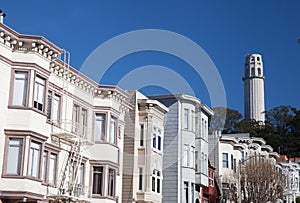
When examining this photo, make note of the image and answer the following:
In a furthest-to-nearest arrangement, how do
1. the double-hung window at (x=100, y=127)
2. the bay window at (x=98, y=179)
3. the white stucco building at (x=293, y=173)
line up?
1. the white stucco building at (x=293, y=173)
2. the double-hung window at (x=100, y=127)
3. the bay window at (x=98, y=179)

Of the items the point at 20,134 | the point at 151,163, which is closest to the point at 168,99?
the point at 151,163

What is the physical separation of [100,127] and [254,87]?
129 metres

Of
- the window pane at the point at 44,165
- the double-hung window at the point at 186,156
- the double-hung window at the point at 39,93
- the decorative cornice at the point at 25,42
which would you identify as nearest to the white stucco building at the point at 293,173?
the double-hung window at the point at 186,156

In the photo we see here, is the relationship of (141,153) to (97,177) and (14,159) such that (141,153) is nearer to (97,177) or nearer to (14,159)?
(97,177)

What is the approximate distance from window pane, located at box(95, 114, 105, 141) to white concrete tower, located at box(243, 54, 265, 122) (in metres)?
114

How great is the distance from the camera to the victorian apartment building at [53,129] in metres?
27.0

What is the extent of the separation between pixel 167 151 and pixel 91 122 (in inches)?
596

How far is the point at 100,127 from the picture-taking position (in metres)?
35.4

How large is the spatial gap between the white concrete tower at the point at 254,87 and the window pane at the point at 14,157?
123337 mm

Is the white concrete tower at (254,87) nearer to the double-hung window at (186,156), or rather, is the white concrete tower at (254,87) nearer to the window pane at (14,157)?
the double-hung window at (186,156)

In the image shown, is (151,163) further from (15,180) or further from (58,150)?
(15,180)

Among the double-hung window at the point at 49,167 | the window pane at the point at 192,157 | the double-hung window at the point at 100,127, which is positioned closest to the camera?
the double-hung window at the point at 49,167

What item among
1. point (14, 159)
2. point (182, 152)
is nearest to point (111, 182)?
point (14, 159)

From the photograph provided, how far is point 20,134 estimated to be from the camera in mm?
27141
